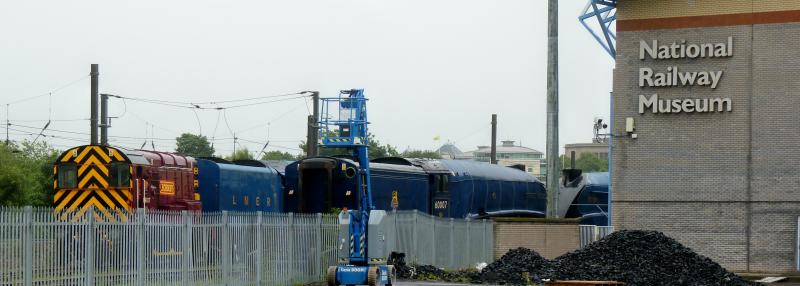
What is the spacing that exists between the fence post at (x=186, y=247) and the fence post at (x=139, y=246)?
142 cm

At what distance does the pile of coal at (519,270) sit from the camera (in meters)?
28.3

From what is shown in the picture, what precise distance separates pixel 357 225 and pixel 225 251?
10.0ft

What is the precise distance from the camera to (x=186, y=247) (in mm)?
20562

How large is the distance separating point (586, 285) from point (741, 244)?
12078 millimetres

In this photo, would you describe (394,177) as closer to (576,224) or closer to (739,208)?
(576,224)

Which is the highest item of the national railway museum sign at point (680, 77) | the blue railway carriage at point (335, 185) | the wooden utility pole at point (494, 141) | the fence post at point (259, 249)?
the national railway museum sign at point (680, 77)

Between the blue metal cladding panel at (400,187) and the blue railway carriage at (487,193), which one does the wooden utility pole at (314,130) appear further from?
the blue metal cladding panel at (400,187)

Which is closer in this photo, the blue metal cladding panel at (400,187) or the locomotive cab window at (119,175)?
the locomotive cab window at (119,175)

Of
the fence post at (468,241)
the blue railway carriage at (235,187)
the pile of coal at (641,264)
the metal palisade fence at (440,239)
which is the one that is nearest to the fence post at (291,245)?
the metal palisade fence at (440,239)

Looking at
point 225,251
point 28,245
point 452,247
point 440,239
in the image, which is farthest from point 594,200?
point 28,245

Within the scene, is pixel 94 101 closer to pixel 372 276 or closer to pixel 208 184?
pixel 208 184

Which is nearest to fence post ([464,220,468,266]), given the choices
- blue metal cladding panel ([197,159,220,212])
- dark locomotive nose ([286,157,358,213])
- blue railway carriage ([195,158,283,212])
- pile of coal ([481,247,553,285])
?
dark locomotive nose ([286,157,358,213])

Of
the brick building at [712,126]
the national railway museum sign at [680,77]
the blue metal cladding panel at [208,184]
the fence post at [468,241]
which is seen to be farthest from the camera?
the national railway museum sign at [680,77]

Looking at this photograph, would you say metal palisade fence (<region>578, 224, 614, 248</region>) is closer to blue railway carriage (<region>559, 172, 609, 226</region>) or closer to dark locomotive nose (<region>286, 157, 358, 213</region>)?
dark locomotive nose (<region>286, 157, 358, 213</region>)
